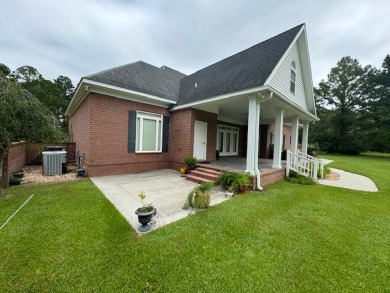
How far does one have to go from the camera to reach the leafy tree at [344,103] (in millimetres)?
26234

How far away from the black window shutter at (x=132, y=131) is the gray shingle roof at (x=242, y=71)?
2.43 m

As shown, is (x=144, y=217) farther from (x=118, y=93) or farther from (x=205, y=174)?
(x=118, y=93)

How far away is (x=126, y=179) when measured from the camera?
6848 mm

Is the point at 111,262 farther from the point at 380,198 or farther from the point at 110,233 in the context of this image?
the point at 380,198

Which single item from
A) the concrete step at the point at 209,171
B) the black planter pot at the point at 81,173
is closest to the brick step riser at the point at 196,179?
the concrete step at the point at 209,171

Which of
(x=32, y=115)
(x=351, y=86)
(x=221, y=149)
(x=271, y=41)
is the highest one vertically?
(x=351, y=86)

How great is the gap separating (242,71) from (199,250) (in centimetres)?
717

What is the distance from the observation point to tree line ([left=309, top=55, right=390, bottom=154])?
24.3 meters

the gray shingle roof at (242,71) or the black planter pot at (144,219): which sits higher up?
the gray shingle roof at (242,71)

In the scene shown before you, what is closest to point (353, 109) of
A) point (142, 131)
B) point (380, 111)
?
point (380, 111)

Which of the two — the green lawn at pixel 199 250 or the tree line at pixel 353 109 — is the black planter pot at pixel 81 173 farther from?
the tree line at pixel 353 109

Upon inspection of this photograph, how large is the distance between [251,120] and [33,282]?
20.2 ft

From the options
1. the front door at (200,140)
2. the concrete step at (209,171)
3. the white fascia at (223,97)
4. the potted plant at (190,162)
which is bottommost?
the concrete step at (209,171)

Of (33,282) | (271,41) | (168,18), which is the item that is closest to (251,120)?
(271,41)
